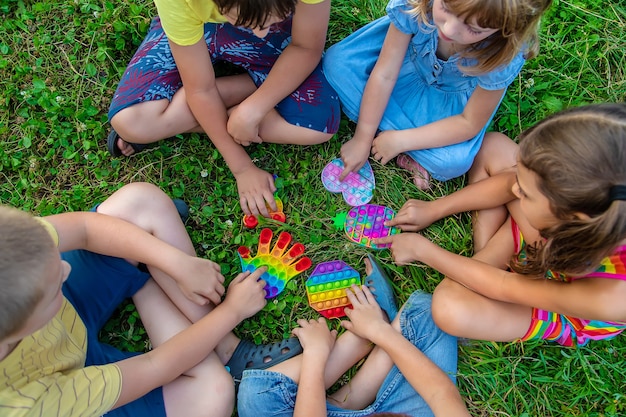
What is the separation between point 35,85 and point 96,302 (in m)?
0.95

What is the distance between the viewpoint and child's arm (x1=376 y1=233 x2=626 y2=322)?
135cm

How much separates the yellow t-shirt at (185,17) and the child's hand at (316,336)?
1012mm

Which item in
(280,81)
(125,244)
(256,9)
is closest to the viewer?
(256,9)

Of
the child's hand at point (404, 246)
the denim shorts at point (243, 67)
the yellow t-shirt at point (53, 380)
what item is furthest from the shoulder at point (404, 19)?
the yellow t-shirt at point (53, 380)

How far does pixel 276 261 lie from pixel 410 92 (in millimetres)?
796

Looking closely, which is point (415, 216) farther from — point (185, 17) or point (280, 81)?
point (185, 17)

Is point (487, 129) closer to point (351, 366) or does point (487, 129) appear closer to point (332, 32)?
point (332, 32)

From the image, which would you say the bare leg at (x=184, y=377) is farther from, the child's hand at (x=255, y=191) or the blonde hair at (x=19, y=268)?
the blonde hair at (x=19, y=268)

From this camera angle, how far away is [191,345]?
1.57m

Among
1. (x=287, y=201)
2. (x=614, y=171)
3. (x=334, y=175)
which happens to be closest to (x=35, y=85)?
(x=287, y=201)

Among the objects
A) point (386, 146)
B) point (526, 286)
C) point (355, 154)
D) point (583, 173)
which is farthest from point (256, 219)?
point (583, 173)

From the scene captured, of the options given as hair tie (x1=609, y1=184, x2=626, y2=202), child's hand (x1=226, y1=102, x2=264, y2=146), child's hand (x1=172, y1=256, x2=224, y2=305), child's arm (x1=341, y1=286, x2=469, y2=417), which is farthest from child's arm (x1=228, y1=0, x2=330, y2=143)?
hair tie (x1=609, y1=184, x2=626, y2=202)

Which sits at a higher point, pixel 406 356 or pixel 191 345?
pixel 191 345

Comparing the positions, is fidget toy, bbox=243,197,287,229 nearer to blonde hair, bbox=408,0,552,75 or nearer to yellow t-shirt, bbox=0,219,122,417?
yellow t-shirt, bbox=0,219,122,417
